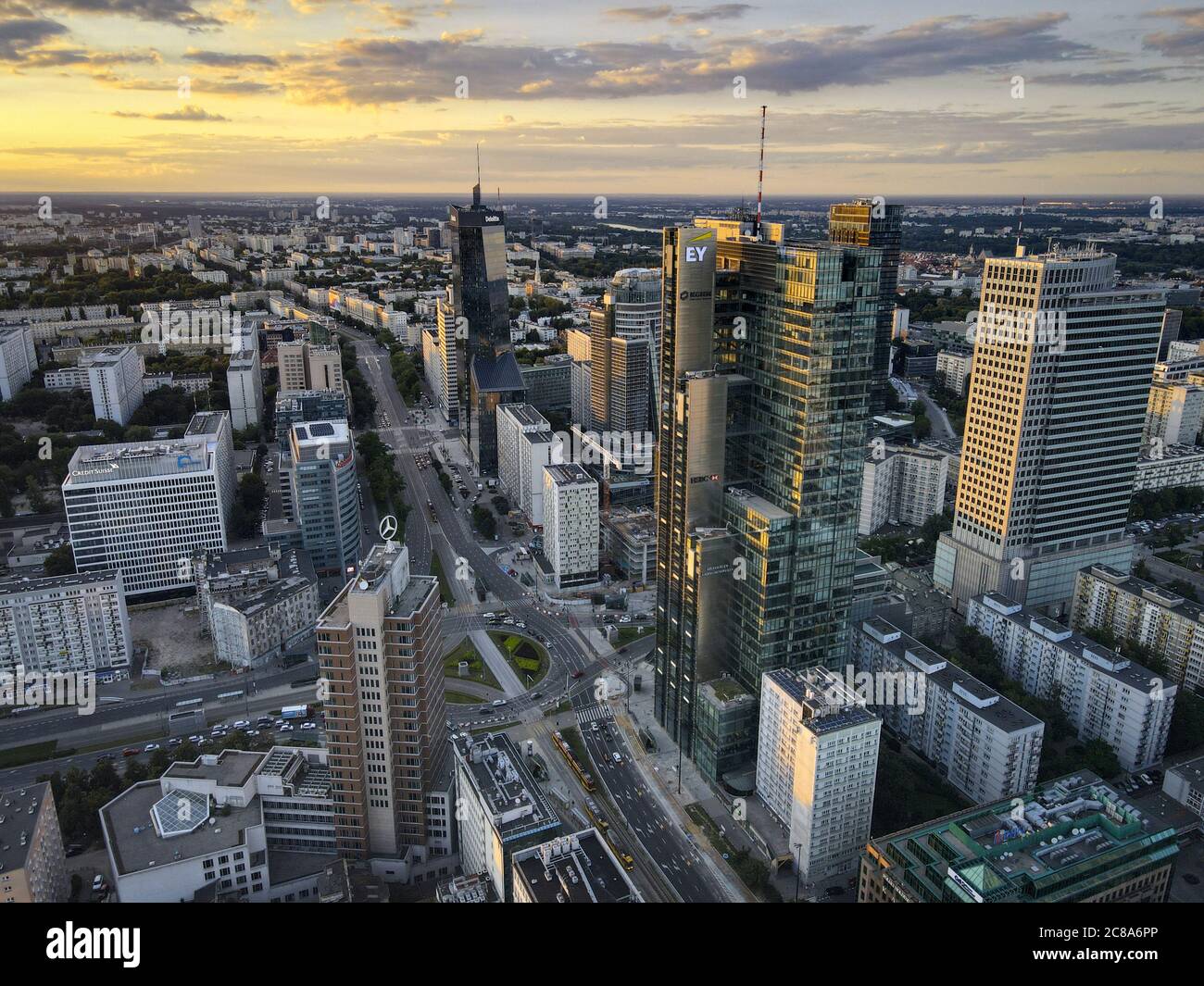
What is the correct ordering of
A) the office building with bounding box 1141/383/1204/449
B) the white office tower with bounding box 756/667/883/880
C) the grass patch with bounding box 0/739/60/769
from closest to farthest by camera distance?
the white office tower with bounding box 756/667/883/880 → the grass patch with bounding box 0/739/60/769 → the office building with bounding box 1141/383/1204/449

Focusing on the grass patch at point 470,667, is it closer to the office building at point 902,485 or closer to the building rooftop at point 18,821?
the building rooftop at point 18,821

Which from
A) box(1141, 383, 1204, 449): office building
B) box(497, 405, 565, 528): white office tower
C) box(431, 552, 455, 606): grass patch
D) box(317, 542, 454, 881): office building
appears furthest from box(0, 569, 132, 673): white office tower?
box(1141, 383, 1204, 449): office building

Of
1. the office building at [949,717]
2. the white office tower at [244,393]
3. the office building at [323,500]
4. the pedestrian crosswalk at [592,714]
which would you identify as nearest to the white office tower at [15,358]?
the white office tower at [244,393]

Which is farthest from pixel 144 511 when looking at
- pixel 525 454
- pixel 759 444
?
pixel 759 444

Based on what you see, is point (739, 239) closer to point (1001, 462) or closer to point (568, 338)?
point (1001, 462)

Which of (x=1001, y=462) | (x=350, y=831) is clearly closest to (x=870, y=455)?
(x=1001, y=462)

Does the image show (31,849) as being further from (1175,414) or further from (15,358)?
(1175,414)

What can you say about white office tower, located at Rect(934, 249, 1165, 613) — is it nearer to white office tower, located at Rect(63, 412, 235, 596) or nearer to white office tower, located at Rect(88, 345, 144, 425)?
white office tower, located at Rect(63, 412, 235, 596)
